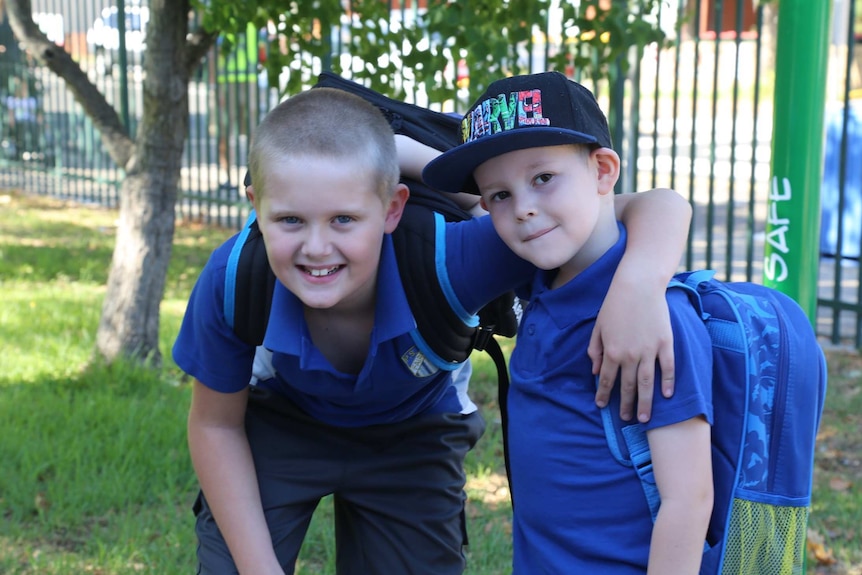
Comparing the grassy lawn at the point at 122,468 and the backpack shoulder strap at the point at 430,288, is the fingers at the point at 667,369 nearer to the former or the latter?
the backpack shoulder strap at the point at 430,288

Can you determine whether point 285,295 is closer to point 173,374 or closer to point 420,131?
point 420,131

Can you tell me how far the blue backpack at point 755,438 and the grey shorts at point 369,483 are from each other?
36.2 inches

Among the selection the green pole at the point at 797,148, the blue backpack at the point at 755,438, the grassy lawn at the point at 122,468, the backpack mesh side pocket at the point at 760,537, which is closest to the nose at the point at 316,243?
the blue backpack at the point at 755,438

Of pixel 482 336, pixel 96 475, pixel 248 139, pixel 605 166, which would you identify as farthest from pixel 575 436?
pixel 248 139

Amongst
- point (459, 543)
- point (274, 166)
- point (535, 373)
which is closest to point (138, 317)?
point (459, 543)

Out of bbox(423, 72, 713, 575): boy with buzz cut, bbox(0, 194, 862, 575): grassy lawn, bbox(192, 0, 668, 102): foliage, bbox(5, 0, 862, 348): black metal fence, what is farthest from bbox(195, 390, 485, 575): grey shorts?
bbox(5, 0, 862, 348): black metal fence

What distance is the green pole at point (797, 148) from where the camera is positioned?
254 cm

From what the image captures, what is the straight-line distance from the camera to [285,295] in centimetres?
229

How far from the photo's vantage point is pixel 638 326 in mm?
1822

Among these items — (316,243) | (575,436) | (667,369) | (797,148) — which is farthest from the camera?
(797,148)

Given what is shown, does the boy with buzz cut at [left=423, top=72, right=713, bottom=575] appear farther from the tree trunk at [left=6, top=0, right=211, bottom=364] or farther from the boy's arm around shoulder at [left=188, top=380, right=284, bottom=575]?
the tree trunk at [left=6, top=0, right=211, bottom=364]

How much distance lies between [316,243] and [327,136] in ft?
0.75

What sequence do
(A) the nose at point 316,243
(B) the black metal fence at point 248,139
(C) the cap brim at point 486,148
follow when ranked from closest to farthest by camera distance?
(C) the cap brim at point 486,148
(A) the nose at point 316,243
(B) the black metal fence at point 248,139

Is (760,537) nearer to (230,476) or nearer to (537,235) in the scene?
(537,235)
